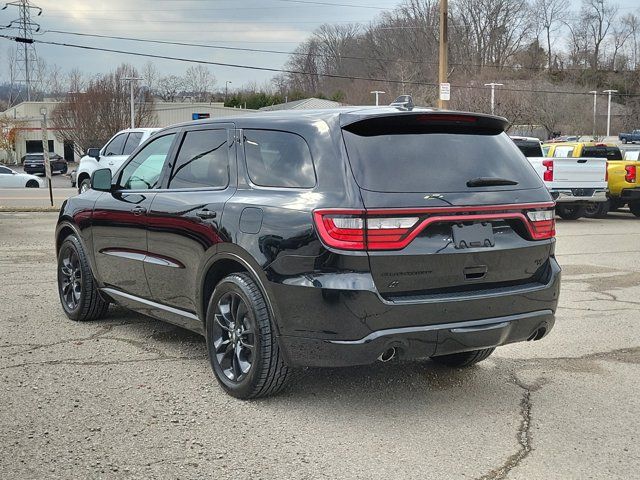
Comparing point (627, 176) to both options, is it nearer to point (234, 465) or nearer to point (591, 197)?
point (591, 197)

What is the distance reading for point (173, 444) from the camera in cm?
405

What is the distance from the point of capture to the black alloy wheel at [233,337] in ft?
15.3

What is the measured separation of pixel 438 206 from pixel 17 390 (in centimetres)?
292

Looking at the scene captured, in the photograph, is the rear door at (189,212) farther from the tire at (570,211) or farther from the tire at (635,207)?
the tire at (635,207)

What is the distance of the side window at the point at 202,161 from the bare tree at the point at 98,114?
186 feet

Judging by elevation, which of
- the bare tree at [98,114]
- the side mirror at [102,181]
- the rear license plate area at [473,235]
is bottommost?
the rear license plate area at [473,235]

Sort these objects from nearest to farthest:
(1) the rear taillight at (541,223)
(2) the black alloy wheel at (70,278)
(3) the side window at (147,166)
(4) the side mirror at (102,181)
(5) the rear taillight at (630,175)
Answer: (1) the rear taillight at (541,223) → (3) the side window at (147,166) → (4) the side mirror at (102,181) → (2) the black alloy wheel at (70,278) → (5) the rear taillight at (630,175)

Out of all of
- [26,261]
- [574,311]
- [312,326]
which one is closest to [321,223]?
[312,326]

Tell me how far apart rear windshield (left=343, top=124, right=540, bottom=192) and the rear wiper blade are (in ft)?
0.07

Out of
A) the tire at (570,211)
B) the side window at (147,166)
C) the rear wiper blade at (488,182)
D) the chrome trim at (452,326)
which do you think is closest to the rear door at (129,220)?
the side window at (147,166)

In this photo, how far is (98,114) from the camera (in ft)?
199

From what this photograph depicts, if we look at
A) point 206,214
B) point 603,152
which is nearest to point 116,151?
point 603,152

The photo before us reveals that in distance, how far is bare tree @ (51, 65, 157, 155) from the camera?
6034 centimetres

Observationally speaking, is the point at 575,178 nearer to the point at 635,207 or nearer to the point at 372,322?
the point at 635,207
